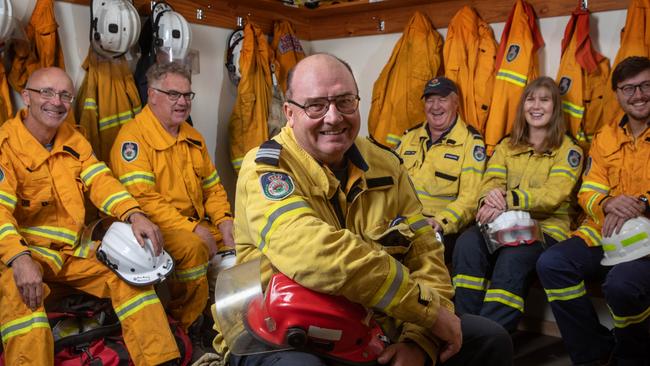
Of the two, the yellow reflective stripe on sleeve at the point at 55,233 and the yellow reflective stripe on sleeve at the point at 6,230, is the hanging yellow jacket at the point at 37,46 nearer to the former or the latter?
the yellow reflective stripe on sleeve at the point at 55,233

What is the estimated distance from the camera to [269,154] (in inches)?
61.2

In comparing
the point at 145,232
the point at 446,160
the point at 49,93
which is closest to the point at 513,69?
the point at 446,160

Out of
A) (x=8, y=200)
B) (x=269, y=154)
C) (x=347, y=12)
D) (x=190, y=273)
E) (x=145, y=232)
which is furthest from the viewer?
(x=347, y=12)

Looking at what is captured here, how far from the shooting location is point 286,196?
4.89 ft

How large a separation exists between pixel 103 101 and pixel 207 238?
97 cm

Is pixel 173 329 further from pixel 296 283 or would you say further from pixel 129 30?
pixel 296 283

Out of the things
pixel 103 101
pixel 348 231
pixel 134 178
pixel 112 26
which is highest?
pixel 112 26

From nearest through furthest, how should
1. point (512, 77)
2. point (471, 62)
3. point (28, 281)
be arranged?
point (28, 281) < point (512, 77) < point (471, 62)

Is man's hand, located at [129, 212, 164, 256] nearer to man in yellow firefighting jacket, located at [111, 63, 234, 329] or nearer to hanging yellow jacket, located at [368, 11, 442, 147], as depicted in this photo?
man in yellow firefighting jacket, located at [111, 63, 234, 329]

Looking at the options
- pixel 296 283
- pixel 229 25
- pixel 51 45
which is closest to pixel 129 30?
pixel 51 45

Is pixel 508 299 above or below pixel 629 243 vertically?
below

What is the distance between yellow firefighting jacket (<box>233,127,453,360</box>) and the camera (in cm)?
139

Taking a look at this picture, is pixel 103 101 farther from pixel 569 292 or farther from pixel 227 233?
pixel 569 292

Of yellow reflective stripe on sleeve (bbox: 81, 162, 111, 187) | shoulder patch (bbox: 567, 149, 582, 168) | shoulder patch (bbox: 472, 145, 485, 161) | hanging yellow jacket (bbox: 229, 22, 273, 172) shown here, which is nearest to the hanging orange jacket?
shoulder patch (bbox: 567, 149, 582, 168)
